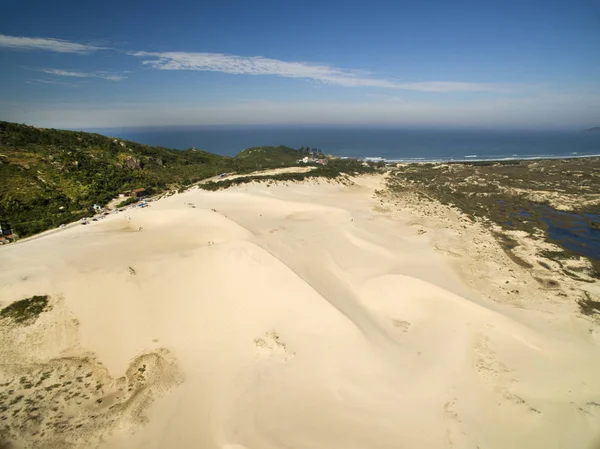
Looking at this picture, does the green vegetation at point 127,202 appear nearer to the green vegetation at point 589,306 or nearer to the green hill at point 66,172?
the green hill at point 66,172

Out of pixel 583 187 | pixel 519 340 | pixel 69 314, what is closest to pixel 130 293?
pixel 69 314

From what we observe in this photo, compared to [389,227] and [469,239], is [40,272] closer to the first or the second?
[389,227]

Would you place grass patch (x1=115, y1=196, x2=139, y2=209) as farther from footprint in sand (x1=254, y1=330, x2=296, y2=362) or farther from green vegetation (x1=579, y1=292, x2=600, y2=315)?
green vegetation (x1=579, y1=292, x2=600, y2=315)

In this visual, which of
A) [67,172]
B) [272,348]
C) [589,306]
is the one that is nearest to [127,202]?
[67,172]

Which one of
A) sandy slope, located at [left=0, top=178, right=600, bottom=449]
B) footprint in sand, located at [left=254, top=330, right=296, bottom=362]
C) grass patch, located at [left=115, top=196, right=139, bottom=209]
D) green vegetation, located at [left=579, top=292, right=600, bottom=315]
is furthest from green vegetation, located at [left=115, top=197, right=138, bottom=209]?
green vegetation, located at [left=579, top=292, right=600, bottom=315]

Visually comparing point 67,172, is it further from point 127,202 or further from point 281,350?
point 281,350

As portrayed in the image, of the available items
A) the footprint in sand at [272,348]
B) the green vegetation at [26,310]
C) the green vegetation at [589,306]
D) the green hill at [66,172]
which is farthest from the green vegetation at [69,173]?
the green vegetation at [589,306]
